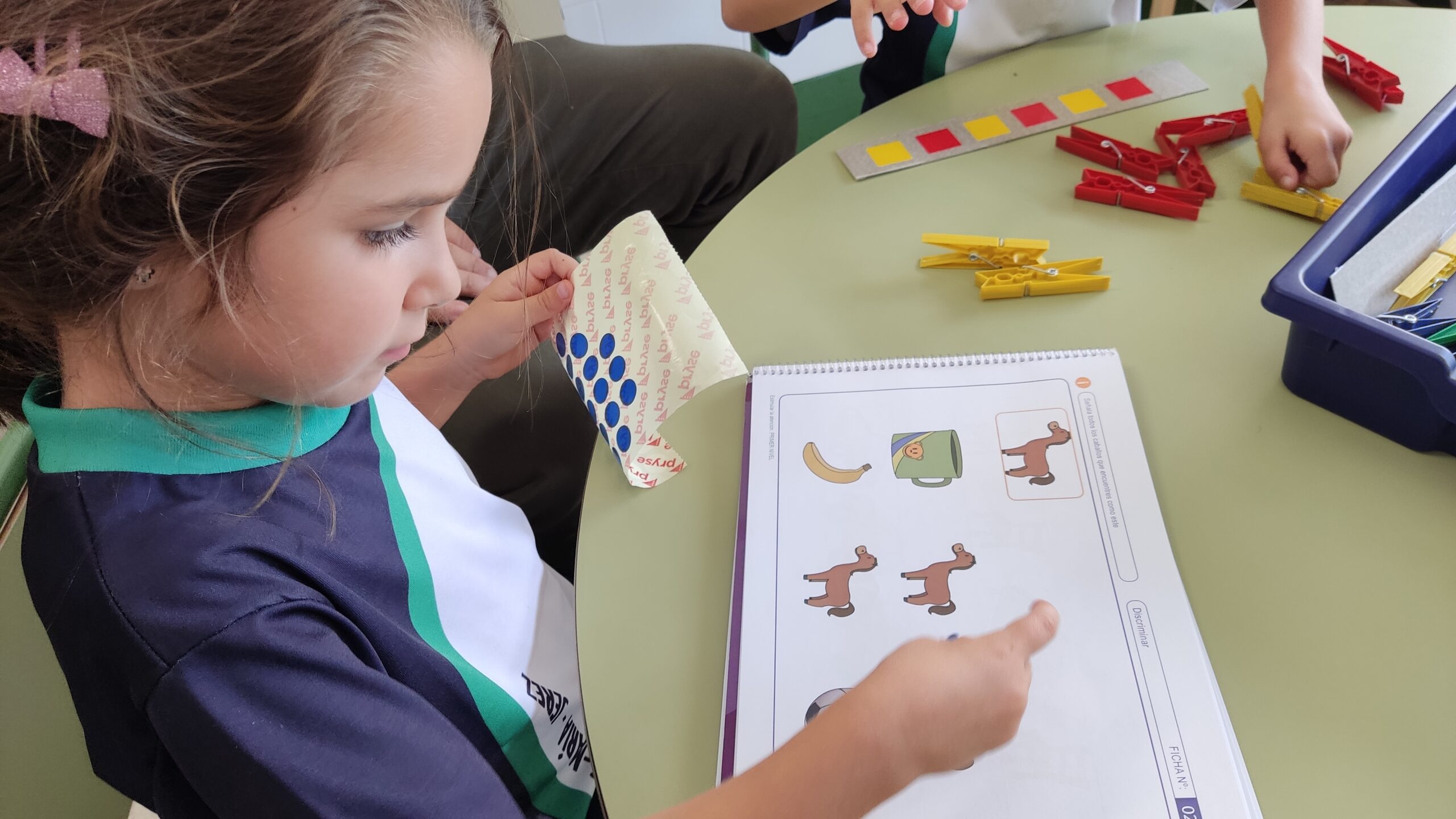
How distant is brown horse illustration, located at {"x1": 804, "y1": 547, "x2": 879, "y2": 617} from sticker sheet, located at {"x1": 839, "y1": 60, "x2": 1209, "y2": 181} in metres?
0.36

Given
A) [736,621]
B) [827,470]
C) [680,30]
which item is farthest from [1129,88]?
[680,30]

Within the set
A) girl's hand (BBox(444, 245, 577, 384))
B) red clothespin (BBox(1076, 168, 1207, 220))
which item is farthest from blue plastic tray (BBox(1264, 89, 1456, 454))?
girl's hand (BBox(444, 245, 577, 384))

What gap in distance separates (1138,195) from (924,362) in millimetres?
228

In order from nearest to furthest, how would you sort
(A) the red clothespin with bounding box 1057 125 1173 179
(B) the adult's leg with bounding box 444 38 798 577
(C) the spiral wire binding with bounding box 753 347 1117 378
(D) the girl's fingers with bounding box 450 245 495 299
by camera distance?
1. (C) the spiral wire binding with bounding box 753 347 1117 378
2. (A) the red clothespin with bounding box 1057 125 1173 179
3. (D) the girl's fingers with bounding box 450 245 495 299
4. (B) the adult's leg with bounding box 444 38 798 577

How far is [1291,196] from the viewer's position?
0.64m

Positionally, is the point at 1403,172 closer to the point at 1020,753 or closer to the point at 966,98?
the point at 966,98

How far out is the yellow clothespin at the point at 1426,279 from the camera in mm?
536

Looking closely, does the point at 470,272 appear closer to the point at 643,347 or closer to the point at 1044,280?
the point at 643,347

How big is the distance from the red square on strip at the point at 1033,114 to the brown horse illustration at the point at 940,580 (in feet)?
1.40

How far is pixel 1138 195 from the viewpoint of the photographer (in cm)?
66

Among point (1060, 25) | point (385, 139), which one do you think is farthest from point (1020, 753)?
point (1060, 25)

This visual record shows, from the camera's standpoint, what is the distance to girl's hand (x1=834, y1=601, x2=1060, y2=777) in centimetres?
39

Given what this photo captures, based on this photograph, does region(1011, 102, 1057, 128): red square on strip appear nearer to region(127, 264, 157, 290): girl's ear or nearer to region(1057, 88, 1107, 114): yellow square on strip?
region(1057, 88, 1107, 114): yellow square on strip

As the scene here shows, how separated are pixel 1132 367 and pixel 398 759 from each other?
0.47 m
